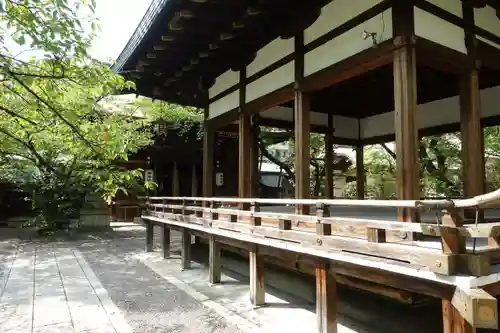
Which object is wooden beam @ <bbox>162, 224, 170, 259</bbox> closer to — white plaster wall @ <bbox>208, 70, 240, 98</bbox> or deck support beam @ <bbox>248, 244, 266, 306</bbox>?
white plaster wall @ <bbox>208, 70, 240, 98</bbox>

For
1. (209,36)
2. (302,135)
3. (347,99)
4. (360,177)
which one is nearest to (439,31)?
(302,135)

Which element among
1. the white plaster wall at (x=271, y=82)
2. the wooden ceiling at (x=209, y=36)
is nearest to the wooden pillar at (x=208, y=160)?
the wooden ceiling at (x=209, y=36)

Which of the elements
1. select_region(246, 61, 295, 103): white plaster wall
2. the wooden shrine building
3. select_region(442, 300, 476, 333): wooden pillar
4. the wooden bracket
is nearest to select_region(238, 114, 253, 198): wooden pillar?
the wooden shrine building

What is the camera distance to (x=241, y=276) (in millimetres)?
8148

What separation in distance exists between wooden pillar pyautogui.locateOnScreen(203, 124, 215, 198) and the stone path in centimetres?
325

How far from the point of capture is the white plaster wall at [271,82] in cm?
604

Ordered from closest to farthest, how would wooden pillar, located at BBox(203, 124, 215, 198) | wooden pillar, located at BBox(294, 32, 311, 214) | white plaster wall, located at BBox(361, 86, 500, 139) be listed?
1. wooden pillar, located at BBox(294, 32, 311, 214)
2. white plaster wall, located at BBox(361, 86, 500, 139)
3. wooden pillar, located at BBox(203, 124, 215, 198)

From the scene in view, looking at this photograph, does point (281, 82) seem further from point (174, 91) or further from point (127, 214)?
point (127, 214)

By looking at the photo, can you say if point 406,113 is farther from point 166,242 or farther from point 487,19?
point 166,242

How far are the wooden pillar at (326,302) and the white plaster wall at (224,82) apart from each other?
187 inches

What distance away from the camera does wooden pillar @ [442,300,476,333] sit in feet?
9.01

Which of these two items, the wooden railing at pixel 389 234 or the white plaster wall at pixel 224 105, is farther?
the white plaster wall at pixel 224 105

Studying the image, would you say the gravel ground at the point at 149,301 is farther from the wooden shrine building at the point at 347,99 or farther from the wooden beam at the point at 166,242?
the wooden shrine building at the point at 347,99

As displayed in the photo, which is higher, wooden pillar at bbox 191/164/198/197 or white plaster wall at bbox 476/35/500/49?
white plaster wall at bbox 476/35/500/49
